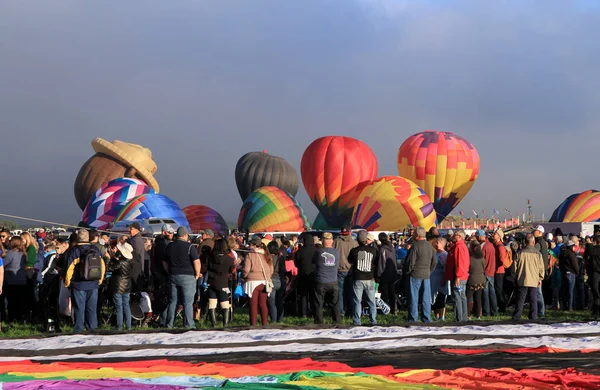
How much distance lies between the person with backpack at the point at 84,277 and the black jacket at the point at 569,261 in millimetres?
8018

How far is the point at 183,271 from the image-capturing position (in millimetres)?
10844

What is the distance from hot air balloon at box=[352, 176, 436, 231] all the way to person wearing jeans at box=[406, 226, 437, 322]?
903 inches

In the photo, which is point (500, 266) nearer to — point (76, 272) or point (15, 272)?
point (76, 272)

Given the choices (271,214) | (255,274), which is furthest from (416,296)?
(271,214)

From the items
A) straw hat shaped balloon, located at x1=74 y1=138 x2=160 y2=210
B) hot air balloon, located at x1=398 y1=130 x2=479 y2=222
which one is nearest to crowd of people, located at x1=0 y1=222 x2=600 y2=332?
hot air balloon, located at x1=398 y1=130 x2=479 y2=222

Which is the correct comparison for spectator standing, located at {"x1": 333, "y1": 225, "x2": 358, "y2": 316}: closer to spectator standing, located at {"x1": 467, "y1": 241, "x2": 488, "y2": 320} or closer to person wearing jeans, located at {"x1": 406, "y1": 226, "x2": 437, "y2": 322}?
person wearing jeans, located at {"x1": 406, "y1": 226, "x2": 437, "y2": 322}

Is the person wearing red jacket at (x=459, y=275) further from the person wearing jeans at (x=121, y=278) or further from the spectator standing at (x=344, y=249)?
the person wearing jeans at (x=121, y=278)

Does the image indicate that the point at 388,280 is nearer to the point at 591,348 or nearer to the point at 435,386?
the point at 591,348

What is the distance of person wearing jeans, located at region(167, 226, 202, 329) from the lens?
1077 cm

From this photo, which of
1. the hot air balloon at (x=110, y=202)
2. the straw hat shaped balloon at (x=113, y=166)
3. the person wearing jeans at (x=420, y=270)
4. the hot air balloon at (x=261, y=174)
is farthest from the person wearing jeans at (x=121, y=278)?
the hot air balloon at (x=261, y=174)

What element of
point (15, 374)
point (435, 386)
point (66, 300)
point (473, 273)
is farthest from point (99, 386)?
point (473, 273)

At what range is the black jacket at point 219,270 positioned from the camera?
11102mm

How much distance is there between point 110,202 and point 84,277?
22615 millimetres

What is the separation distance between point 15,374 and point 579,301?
10.9 meters
